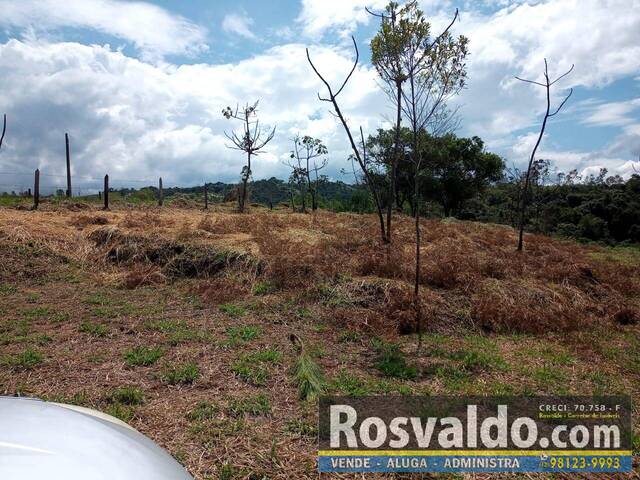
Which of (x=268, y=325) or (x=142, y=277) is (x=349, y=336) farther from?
(x=142, y=277)

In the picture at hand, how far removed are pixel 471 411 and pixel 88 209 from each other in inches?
548

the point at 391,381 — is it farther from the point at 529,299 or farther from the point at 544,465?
the point at 529,299

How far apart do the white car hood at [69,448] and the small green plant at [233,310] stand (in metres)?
4.31

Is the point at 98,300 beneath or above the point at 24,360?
above

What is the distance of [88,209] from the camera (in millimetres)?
13992

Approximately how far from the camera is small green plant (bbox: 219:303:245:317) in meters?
5.81

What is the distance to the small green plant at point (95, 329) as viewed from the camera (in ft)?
15.9

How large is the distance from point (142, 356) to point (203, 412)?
1319mm

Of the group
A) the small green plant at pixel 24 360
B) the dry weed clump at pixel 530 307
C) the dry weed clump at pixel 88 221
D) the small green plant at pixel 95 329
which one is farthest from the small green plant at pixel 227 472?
the dry weed clump at pixel 88 221

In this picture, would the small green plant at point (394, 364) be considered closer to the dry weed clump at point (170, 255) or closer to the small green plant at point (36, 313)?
the dry weed clump at point (170, 255)

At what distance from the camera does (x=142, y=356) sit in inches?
163

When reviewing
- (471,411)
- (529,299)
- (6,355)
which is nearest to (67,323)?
(6,355)

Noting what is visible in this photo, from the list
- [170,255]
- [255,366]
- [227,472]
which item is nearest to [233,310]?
[255,366]

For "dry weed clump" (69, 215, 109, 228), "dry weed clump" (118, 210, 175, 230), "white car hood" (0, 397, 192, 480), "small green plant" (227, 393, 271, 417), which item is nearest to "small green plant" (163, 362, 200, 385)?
"small green plant" (227, 393, 271, 417)
